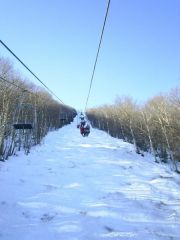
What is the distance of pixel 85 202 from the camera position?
12250 mm

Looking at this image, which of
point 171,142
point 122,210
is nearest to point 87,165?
point 122,210

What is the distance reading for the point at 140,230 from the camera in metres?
9.75

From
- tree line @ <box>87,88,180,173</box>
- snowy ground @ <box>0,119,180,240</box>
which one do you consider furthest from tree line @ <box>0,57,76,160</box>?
tree line @ <box>87,88,180,173</box>

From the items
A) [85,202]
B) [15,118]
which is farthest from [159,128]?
[85,202]

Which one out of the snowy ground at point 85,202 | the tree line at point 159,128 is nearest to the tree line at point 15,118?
the snowy ground at point 85,202

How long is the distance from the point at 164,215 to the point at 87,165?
9.39 meters

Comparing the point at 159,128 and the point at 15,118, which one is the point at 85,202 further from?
the point at 159,128

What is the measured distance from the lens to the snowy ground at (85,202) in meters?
9.44

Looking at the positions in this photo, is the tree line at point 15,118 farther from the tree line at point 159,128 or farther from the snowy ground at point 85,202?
the tree line at point 159,128

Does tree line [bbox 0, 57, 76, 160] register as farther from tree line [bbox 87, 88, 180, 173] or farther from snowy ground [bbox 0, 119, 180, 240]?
tree line [bbox 87, 88, 180, 173]

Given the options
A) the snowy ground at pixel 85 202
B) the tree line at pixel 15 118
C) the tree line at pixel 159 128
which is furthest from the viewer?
the tree line at pixel 159 128

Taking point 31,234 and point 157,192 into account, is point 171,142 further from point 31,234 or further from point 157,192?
point 31,234

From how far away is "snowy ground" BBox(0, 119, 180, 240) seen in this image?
31.0ft

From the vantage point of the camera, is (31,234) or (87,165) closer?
(31,234)
